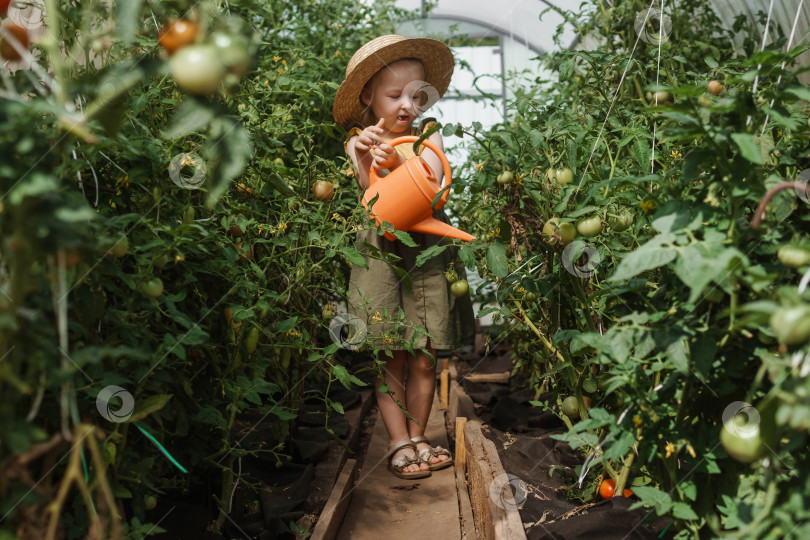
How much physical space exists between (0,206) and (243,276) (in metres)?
0.59

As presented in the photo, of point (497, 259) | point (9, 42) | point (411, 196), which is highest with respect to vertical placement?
point (9, 42)

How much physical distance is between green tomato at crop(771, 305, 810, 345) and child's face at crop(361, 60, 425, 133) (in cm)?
146

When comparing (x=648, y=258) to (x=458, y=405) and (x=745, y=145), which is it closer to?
(x=745, y=145)

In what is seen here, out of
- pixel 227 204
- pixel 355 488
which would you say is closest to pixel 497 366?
pixel 355 488

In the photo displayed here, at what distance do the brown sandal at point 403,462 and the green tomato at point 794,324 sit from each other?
4.45 feet

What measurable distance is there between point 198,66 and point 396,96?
1447 mm

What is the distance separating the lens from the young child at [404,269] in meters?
1.85

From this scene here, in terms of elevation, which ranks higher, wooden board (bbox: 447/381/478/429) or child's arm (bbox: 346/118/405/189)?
child's arm (bbox: 346/118/405/189)

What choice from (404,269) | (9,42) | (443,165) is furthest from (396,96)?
(9,42)

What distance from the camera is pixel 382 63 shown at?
188 centimetres

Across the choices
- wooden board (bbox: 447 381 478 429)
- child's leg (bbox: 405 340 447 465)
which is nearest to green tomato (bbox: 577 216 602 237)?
child's leg (bbox: 405 340 447 465)

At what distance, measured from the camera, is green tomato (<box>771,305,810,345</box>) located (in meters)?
0.55

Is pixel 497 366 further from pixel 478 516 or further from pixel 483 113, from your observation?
pixel 483 113

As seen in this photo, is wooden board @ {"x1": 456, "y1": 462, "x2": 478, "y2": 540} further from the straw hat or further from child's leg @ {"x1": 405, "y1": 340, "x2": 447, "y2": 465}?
the straw hat
